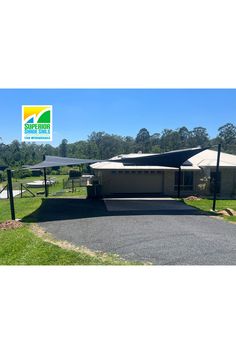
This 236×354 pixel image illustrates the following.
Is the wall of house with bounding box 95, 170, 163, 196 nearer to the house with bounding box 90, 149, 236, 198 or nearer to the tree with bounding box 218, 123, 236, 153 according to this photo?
the house with bounding box 90, 149, 236, 198

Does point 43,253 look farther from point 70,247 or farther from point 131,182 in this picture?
point 131,182

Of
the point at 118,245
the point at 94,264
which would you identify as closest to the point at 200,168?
the point at 118,245

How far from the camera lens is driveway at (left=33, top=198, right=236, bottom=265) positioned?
7.10m

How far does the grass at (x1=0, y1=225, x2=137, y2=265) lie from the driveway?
49 cm

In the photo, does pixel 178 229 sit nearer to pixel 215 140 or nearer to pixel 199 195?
pixel 199 195

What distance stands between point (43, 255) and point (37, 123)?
39.7 feet

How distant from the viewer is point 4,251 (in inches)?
291

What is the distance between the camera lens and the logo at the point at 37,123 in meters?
16.5

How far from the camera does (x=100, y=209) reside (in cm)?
1374

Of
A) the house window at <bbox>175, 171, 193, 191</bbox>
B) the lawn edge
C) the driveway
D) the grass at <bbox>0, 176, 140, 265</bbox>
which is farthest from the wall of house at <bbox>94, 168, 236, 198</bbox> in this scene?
the grass at <bbox>0, 176, 140, 265</bbox>

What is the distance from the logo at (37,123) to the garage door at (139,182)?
18.8ft

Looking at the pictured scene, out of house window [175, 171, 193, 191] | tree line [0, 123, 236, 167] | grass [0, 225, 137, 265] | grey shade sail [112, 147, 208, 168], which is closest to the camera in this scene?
grass [0, 225, 137, 265]

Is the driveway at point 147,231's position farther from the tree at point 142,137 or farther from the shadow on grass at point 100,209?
the tree at point 142,137
